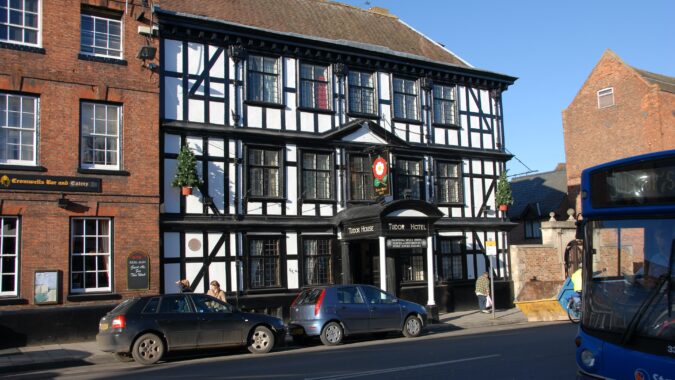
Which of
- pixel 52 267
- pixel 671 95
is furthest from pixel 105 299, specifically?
pixel 671 95

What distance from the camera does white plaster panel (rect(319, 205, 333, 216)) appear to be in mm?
21391

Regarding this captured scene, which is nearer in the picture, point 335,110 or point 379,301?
point 379,301

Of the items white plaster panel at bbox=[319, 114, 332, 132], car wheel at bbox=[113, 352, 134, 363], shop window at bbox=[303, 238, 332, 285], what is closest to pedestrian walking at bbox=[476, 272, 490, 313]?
shop window at bbox=[303, 238, 332, 285]

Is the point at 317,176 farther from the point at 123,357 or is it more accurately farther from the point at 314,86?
the point at 123,357

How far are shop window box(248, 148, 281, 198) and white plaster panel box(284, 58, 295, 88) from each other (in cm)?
233

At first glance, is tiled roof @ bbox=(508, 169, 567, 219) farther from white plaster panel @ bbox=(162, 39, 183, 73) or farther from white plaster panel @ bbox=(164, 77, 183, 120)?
white plaster panel @ bbox=(162, 39, 183, 73)

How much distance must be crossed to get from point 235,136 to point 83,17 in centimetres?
544

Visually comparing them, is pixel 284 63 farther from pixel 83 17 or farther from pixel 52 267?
pixel 52 267

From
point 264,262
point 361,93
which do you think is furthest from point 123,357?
point 361,93

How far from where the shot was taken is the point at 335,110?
2206 centimetres

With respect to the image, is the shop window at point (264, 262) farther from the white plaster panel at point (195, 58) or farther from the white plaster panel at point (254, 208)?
the white plaster panel at point (195, 58)

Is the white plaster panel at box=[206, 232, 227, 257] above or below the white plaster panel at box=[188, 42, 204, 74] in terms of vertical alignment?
below

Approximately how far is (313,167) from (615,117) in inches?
788

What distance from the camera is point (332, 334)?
15.3m
